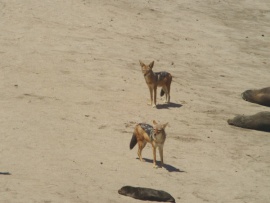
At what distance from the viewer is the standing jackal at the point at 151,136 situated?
14.7m

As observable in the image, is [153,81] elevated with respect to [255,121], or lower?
elevated

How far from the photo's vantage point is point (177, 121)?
18.8 m

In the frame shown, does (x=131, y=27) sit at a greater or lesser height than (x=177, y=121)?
greater

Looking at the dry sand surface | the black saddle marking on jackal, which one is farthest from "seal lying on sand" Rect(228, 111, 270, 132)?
the black saddle marking on jackal

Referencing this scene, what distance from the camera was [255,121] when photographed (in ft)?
62.4

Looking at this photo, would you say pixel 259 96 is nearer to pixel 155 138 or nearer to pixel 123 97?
pixel 123 97

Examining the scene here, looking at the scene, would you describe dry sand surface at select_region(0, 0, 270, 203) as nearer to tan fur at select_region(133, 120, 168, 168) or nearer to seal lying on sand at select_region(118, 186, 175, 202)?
seal lying on sand at select_region(118, 186, 175, 202)

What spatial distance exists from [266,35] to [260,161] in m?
13.9

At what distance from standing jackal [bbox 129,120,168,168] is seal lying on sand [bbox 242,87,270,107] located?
7227mm

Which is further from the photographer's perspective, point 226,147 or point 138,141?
point 226,147

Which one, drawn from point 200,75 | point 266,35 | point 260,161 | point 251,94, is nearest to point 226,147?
point 260,161

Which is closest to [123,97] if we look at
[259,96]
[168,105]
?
[168,105]

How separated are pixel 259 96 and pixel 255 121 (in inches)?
→ 108

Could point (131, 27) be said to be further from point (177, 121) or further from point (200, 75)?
point (177, 121)
